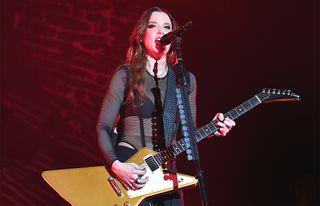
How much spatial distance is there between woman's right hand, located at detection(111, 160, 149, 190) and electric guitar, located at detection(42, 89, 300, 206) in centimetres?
4

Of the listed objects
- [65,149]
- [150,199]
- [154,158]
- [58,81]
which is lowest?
[150,199]

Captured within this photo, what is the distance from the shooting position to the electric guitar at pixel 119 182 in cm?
262

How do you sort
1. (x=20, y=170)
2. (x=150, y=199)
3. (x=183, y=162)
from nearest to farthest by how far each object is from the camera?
(x=150, y=199) → (x=20, y=170) → (x=183, y=162)

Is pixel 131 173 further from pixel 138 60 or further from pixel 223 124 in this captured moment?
pixel 138 60

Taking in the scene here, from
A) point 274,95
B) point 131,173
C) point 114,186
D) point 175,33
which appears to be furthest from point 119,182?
point 274,95

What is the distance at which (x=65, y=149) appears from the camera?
4.41m

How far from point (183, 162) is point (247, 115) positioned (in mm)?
896

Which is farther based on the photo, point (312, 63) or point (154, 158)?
point (312, 63)

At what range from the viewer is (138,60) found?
3066mm

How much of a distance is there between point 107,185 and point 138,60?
2.97ft

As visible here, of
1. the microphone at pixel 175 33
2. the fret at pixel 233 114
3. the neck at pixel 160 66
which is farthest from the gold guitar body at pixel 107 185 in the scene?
the microphone at pixel 175 33

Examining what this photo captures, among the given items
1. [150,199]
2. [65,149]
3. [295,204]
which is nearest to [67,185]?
[150,199]

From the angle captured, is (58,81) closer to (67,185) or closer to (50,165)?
(50,165)

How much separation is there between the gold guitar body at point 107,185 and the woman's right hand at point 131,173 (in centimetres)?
4
